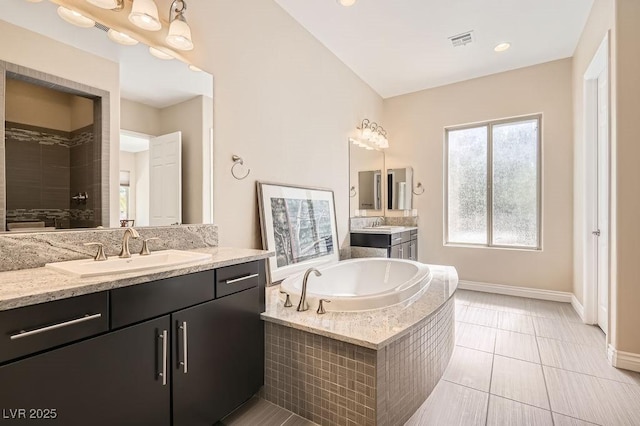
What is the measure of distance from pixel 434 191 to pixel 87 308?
13.7 ft

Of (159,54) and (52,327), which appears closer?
(52,327)

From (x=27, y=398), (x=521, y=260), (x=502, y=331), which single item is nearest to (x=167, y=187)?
(x=27, y=398)

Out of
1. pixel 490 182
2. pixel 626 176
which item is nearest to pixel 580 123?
pixel 490 182

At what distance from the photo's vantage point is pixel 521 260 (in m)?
3.80

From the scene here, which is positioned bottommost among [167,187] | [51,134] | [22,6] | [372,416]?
[372,416]

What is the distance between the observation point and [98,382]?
1.05 m

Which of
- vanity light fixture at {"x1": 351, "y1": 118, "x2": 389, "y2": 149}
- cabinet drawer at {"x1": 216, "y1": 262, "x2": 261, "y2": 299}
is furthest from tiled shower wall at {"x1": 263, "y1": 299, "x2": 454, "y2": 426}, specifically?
vanity light fixture at {"x1": 351, "y1": 118, "x2": 389, "y2": 149}

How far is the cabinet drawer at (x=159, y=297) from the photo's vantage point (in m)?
1.10

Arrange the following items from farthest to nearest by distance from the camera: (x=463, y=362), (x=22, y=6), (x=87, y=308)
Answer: (x=463, y=362)
(x=22, y=6)
(x=87, y=308)

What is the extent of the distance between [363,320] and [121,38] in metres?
2.01

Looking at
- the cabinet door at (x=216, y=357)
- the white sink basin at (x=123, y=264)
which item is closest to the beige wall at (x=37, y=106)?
the white sink basin at (x=123, y=264)

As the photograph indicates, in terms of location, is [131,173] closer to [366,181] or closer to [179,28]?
[179,28]

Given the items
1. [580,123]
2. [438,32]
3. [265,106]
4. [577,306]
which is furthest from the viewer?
[577,306]

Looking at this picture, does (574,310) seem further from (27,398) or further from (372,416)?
(27,398)
